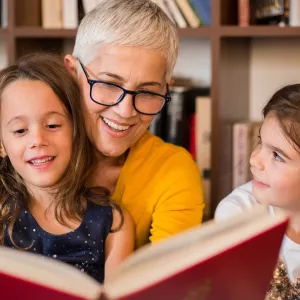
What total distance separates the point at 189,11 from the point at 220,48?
172mm

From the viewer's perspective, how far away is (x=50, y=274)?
0.69 meters

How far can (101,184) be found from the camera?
4.86ft

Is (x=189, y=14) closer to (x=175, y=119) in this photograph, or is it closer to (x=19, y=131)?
(x=175, y=119)

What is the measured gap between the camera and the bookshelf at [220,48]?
1899 millimetres

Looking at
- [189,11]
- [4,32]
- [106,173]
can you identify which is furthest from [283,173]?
[4,32]

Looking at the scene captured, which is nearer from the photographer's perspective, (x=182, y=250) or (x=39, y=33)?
(x=182, y=250)

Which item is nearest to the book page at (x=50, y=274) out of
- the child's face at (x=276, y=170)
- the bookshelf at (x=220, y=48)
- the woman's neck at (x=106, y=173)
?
the child's face at (x=276, y=170)

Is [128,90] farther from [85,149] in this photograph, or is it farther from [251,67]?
[251,67]

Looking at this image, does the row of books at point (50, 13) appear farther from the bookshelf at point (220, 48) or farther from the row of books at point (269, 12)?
the row of books at point (269, 12)

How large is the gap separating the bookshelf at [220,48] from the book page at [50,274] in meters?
1.32

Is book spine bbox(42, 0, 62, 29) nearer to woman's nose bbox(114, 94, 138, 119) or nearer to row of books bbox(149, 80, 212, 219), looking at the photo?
row of books bbox(149, 80, 212, 219)

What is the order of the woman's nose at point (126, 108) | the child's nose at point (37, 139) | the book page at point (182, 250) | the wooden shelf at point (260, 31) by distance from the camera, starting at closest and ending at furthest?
the book page at point (182, 250) < the child's nose at point (37, 139) < the woman's nose at point (126, 108) < the wooden shelf at point (260, 31)

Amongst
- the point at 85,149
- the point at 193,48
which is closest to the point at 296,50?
the point at 193,48

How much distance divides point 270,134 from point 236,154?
79 cm
